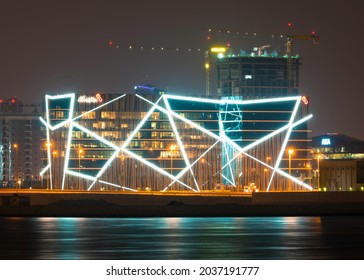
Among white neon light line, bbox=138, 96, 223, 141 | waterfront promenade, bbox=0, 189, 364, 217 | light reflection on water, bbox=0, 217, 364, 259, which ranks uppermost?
white neon light line, bbox=138, 96, 223, 141

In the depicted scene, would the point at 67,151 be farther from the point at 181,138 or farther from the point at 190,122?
the point at 190,122

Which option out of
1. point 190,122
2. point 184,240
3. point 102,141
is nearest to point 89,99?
point 102,141

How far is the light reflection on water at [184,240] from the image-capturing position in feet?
120

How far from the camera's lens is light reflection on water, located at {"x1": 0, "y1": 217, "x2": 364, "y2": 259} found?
3653 cm

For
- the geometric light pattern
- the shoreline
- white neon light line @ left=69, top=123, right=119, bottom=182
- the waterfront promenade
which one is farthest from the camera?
white neon light line @ left=69, top=123, right=119, bottom=182

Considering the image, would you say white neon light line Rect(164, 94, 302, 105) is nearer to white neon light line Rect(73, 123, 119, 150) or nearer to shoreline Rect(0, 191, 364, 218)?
white neon light line Rect(73, 123, 119, 150)

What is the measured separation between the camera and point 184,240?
43000 mm

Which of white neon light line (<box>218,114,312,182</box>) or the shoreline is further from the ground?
white neon light line (<box>218,114,312,182</box>)

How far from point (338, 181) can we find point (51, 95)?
2292 inches

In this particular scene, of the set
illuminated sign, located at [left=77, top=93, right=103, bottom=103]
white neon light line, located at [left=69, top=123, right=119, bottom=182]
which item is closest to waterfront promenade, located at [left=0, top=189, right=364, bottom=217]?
white neon light line, located at [left=69, top=123, right=119, bottom=182]

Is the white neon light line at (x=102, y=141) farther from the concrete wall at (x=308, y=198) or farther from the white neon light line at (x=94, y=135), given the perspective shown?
the concrete wall at (x=308, y=198)
